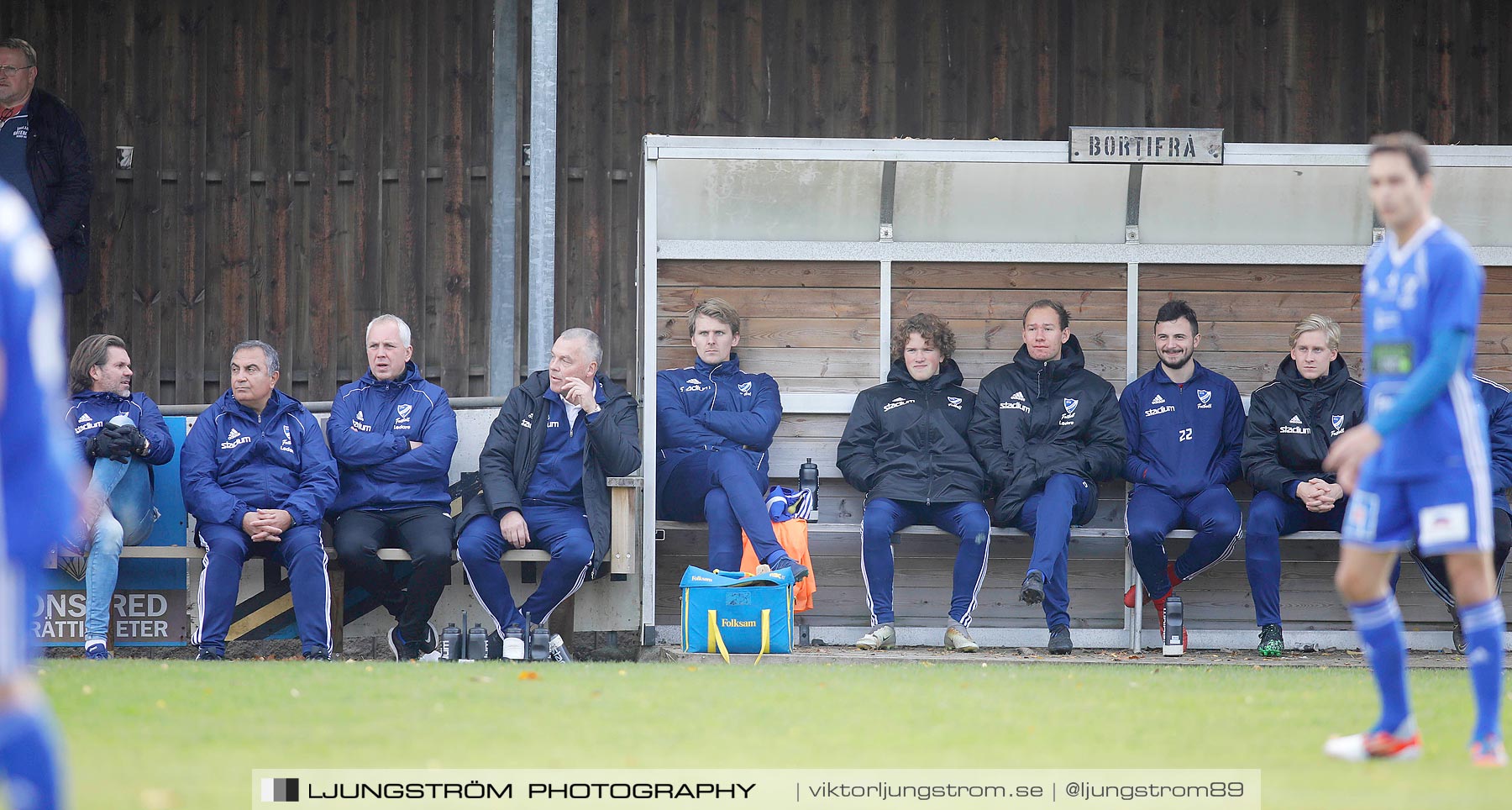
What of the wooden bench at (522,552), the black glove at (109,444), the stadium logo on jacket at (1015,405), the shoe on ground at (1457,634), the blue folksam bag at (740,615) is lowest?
the shoe on ground at (1457,634)

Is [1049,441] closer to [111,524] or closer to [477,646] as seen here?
[477,646]

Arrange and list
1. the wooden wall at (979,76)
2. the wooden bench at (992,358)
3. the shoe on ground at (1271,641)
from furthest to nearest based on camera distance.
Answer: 1. the wooden wall at (979,76)
2. the wooden bench at (992,358)
3. the shoe on ground at (1271,641)

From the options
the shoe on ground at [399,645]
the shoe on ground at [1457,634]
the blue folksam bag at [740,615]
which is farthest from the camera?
the shoe on ground at [1457,634]

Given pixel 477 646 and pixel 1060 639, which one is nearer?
pixel 477 646

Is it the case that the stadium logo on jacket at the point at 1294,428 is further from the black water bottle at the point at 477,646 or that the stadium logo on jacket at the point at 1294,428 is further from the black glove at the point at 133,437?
the black glove at the point at 133,437

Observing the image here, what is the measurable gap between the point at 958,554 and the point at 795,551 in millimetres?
748

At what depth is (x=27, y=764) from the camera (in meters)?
2.19

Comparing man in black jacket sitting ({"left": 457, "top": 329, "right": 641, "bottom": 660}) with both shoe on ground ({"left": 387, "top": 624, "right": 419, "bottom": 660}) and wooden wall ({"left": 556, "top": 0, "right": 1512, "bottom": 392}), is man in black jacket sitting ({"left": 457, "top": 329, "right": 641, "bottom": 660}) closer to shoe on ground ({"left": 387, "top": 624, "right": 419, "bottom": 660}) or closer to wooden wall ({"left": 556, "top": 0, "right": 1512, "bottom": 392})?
shoe on ground ({"left": 387, "top": 624, "right": 419, "bottom": 660})

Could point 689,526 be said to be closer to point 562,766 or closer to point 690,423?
point 690,423

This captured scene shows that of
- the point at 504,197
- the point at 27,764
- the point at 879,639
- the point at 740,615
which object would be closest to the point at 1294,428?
the point at 879,639

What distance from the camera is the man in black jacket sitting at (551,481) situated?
675 centimetres

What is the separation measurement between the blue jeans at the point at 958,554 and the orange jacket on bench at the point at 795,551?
27cm

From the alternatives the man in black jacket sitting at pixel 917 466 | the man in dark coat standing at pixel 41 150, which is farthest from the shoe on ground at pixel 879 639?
the man in dark coat standing at pixel 41 150

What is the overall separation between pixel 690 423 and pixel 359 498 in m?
1.53
